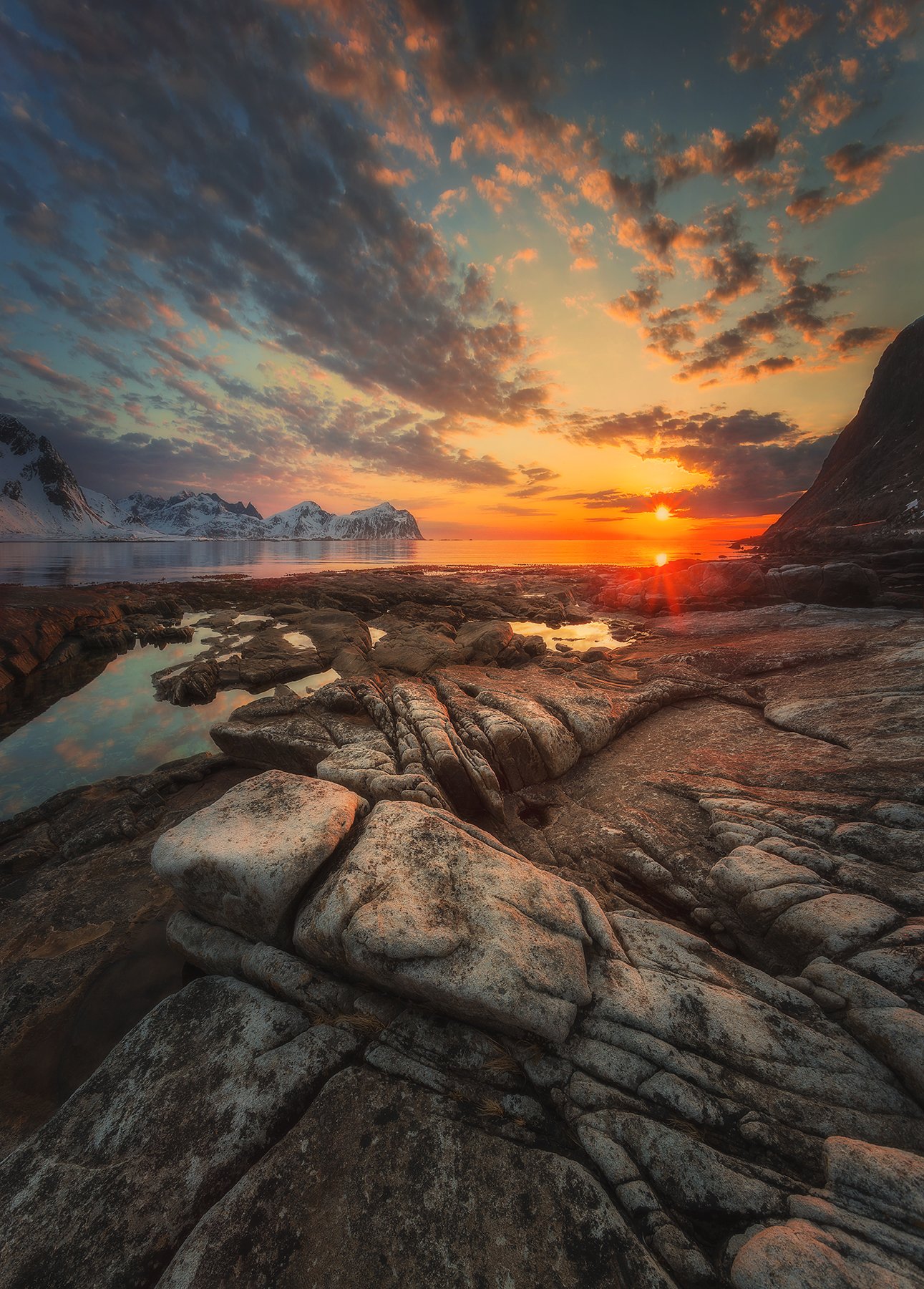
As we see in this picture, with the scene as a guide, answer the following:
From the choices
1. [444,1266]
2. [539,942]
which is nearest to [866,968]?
[539,942]

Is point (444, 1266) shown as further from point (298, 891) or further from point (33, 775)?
point (33, 775)

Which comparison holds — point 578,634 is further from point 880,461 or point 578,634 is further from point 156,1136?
point 880,461

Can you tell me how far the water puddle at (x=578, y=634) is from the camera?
24.4m

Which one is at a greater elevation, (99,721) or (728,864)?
(728,864)

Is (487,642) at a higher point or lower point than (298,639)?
higher

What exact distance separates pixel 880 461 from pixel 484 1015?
14908cm

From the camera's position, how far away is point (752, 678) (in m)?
14.2

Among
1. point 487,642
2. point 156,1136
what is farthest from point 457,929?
point 487,642

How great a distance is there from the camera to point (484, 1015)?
186 inches

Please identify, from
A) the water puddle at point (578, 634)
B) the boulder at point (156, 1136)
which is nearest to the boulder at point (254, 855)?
the boulder at point (156, 1136)

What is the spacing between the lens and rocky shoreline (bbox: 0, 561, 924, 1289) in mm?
3516

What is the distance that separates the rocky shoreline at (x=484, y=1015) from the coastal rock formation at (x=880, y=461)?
96.4 m

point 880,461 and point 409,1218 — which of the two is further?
point 880,461

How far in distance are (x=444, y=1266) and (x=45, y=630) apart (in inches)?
1206
